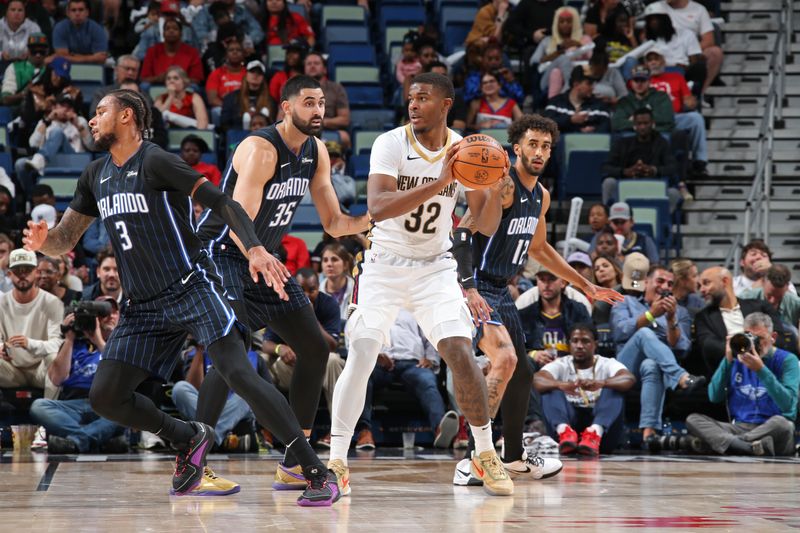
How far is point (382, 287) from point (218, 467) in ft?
7.95

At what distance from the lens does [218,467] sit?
306 inches

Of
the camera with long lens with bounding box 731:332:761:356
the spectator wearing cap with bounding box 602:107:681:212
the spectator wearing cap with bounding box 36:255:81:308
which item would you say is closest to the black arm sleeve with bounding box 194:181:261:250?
the spectator wearing cap with bounding box 36:255:81:308

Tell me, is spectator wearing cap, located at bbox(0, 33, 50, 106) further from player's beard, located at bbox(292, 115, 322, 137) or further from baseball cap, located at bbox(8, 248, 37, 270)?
player's beard, located at bbox(292, 115, 322, 137)

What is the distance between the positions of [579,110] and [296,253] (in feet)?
15.0

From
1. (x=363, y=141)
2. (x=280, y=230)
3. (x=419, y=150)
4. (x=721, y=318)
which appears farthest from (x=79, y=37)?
(x=419, y=150)

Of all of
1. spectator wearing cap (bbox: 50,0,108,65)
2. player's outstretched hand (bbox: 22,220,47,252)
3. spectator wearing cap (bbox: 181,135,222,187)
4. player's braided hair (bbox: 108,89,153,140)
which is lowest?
player's outstretched hand (bbox: 22,220,47,252)

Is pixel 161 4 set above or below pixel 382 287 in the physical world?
above

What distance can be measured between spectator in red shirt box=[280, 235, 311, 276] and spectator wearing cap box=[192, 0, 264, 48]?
5.03 metres

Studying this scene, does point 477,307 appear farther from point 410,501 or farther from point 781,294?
point 781,294

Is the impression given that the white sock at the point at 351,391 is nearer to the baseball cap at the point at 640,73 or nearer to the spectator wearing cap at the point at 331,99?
→ the spectator wearing cap at the point at 331,99

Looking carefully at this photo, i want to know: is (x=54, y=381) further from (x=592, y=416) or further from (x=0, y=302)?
(x=592, y=416)

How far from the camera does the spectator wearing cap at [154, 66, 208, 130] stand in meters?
13.8

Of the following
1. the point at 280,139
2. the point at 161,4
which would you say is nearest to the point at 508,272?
the point at 280,139

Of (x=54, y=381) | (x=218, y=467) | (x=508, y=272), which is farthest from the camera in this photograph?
(x=54, y=381)
